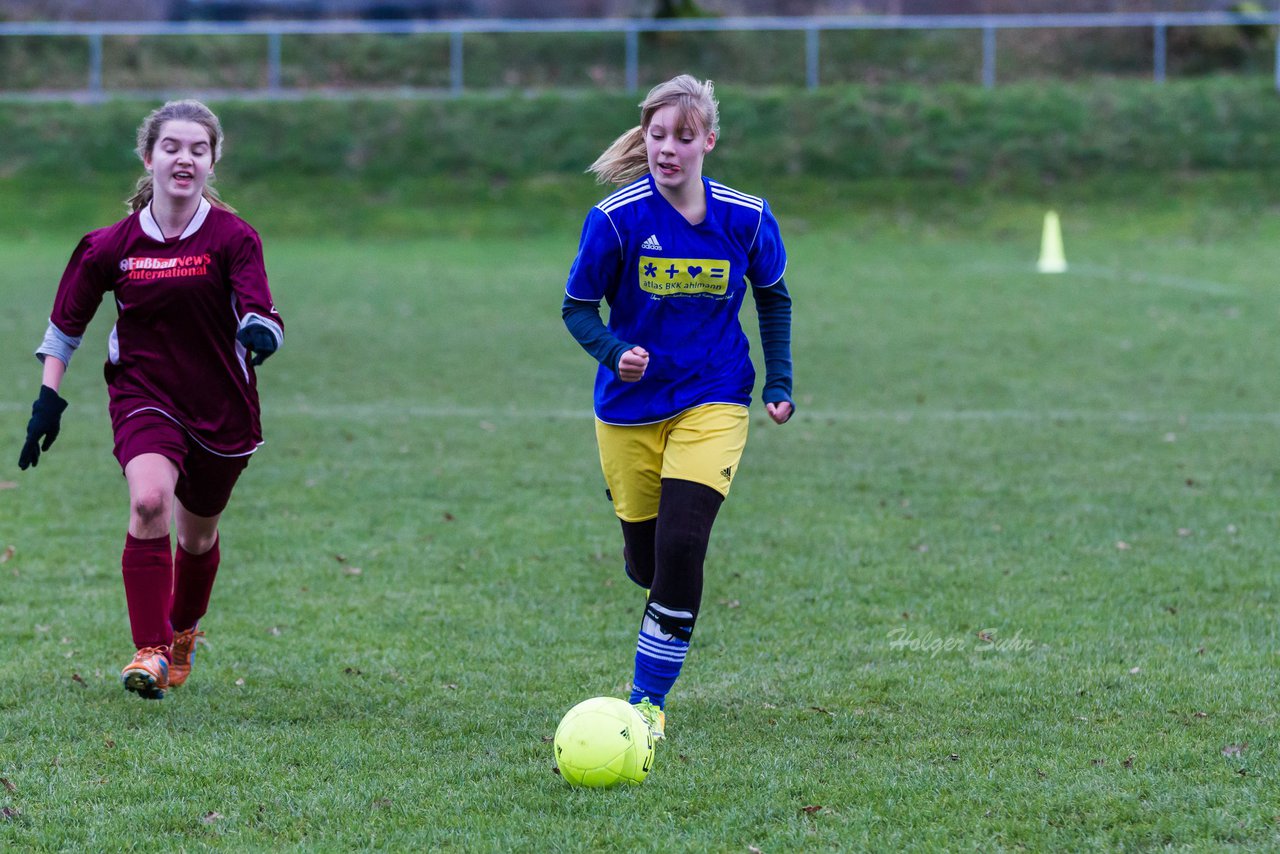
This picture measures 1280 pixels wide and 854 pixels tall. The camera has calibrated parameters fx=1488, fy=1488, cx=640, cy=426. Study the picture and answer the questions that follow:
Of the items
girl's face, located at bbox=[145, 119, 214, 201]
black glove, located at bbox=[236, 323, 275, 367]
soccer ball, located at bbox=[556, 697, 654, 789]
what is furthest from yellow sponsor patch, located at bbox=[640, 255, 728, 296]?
girl's face, located at bbox=[145, 119, 214, 201]

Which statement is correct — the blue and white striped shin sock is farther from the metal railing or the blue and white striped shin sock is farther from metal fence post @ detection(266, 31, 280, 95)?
metal fence post @ detection(266, 31, 280, 95)

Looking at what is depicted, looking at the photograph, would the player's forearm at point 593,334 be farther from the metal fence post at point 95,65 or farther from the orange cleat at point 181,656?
the metal fence post at point 95,65

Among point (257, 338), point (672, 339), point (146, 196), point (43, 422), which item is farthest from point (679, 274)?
point (43, 422)

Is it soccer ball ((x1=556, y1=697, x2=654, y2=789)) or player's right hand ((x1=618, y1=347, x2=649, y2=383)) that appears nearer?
soccer ball ((x1=556, y1=697, x2=654, y2=789))

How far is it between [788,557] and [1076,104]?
22339 millimetres

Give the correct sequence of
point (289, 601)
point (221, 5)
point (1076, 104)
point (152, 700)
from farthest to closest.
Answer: point (221, 5), point (1076, 104), point (289, 601), point (152, 700)

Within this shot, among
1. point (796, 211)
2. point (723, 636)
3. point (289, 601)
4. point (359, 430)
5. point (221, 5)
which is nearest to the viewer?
point (723, 636)

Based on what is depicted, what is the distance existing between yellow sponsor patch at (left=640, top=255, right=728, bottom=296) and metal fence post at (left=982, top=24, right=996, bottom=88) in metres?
25.4

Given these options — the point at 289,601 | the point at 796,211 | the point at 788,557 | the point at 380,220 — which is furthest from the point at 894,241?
the point at 289,601

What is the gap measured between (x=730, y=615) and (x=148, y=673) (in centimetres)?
273

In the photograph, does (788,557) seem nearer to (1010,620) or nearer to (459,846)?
(1010,620)

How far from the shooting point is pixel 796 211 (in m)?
25.9

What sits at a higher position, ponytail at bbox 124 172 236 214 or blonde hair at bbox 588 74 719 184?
blonde hair at bbox 588 74 719 184

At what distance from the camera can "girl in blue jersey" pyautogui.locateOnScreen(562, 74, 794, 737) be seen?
5020 millimetres
